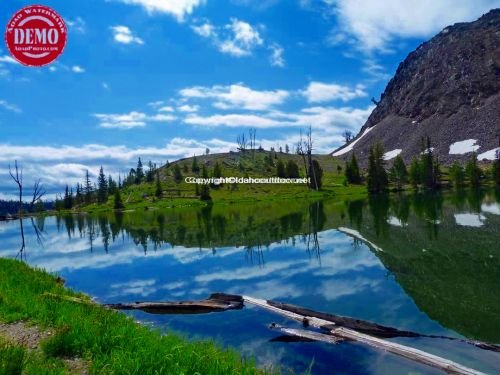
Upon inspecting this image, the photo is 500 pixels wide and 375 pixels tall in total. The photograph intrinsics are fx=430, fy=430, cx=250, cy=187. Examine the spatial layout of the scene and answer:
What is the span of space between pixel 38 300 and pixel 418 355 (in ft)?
42.9

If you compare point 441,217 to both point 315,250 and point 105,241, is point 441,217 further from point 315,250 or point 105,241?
point 105,241

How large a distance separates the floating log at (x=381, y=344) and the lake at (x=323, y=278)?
0.26m

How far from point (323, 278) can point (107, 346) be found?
18.6 m

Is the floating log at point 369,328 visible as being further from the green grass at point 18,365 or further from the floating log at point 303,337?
the green grass at point 18,365

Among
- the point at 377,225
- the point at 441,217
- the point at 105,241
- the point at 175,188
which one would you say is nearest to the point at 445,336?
the point at 377,225

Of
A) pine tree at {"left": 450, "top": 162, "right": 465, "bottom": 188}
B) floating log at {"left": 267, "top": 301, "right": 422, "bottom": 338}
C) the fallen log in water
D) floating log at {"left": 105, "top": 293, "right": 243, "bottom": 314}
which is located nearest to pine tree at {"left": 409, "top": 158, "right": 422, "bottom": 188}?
pine tree at {"left": 450, "top": 162, "right": 465, "bottom": 188}

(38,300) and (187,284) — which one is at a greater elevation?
(38,300)

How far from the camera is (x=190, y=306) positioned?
69.2ft

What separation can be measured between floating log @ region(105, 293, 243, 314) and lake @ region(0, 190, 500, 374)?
25.8 inches

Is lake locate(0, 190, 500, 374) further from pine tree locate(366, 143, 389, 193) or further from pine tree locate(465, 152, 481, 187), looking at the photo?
pine tree locate(465, 152, 481, 187)

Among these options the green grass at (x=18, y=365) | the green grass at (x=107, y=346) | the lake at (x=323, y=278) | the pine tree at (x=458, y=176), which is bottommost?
the lake at (x=323, y=278)

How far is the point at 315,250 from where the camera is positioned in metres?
37.8

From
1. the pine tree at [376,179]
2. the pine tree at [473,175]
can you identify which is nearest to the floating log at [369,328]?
the pine tree at [376,179]

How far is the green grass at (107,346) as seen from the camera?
28.2ft
